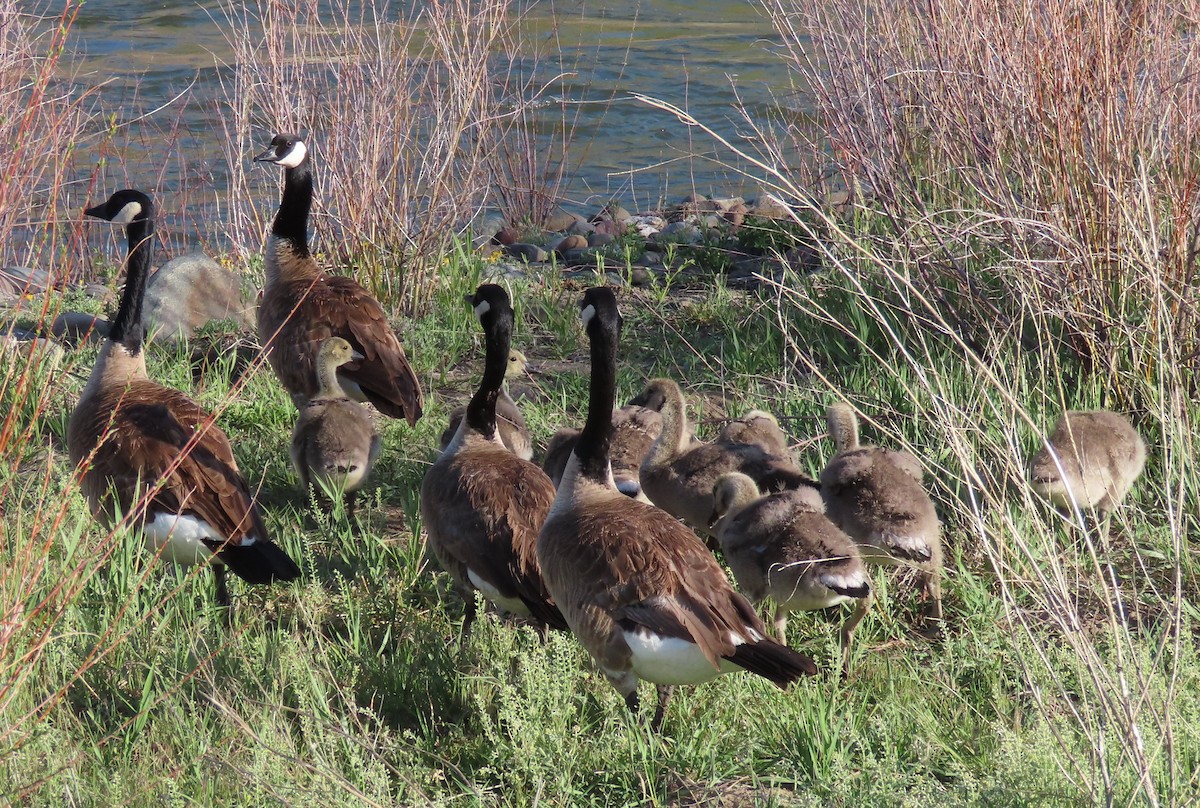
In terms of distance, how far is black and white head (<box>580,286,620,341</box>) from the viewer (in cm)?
494

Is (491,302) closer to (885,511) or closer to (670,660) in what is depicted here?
(885,511)

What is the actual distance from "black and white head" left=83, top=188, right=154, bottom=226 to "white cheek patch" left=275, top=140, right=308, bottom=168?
3.38 ft

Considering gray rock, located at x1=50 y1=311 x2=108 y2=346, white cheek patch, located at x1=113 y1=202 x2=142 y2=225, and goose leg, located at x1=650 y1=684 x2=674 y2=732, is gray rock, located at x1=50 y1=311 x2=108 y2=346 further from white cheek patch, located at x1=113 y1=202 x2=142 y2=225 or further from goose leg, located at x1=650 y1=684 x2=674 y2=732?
goose leg, located at x1=650 y1=684 x2=674 y2=732

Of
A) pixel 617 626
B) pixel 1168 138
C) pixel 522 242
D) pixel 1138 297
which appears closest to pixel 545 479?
pixel 617 626

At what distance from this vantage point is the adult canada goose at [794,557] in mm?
4520

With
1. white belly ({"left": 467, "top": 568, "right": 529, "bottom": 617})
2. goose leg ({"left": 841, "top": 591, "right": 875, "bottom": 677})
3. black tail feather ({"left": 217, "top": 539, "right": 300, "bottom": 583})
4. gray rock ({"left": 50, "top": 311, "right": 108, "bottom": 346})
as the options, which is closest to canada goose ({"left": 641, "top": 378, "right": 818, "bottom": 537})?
goose leg ({"left": 841, "top": 591, "right": 875, "bottom": 677})

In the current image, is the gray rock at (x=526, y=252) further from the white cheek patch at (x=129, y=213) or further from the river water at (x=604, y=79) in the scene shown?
the white cheek patch at (x=129, y=213)

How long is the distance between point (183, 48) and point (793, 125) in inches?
484

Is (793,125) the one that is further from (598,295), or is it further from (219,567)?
(219,567)

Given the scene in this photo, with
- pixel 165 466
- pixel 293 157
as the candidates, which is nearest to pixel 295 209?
pixel 293 157

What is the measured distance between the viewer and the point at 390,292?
8.45 m

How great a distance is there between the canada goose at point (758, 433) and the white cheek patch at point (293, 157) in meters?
3.32

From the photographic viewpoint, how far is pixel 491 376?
5.54m

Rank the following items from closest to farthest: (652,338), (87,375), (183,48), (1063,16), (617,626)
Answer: (617,626) < (1063,16) < (87,375) < (652,338) < (183,48)
